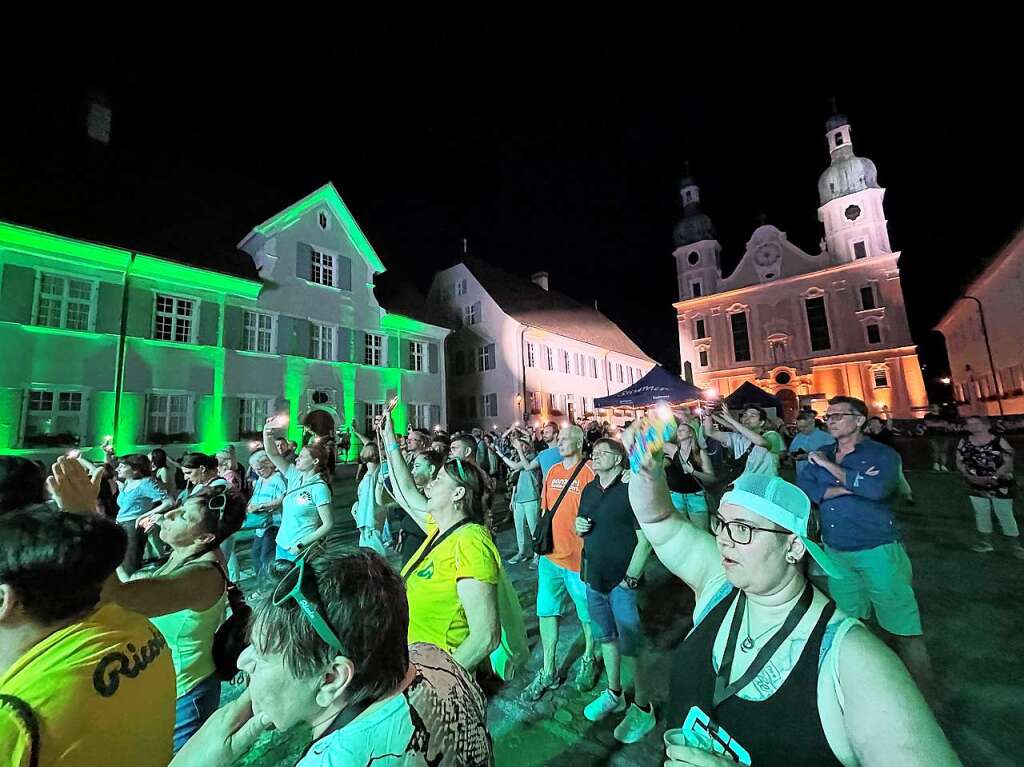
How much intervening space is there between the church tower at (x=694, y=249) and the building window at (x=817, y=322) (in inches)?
320

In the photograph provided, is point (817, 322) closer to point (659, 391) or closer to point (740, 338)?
point (740, 338)

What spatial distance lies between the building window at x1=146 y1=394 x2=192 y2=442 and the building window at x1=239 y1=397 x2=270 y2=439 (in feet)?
5.47

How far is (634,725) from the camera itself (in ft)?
9.96

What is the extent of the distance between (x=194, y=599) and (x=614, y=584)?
2539 millimetres

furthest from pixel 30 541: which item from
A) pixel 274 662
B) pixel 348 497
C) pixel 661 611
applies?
pixel 348 497

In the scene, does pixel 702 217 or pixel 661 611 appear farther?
pixel 702 217

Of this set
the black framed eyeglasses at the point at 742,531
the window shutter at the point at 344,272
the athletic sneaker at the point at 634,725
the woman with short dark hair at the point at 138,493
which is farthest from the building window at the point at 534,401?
the black framed eyeglasses at the point at 742,531

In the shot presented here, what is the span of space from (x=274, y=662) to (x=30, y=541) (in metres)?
1.07

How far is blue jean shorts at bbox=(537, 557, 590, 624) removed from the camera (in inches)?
144

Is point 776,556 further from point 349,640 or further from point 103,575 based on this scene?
point 103,575

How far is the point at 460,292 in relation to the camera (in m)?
31.3

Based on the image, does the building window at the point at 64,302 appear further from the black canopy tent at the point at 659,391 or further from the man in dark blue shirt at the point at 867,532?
the man in dark blue shirt at the point at 867,532

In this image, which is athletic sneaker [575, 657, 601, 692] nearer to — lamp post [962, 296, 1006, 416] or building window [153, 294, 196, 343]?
building window [153, 294, 196, 343]

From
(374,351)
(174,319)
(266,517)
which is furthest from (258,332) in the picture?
(266,517)
